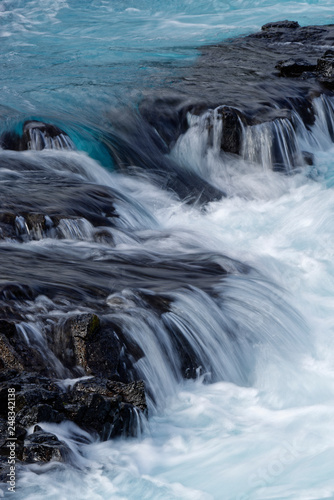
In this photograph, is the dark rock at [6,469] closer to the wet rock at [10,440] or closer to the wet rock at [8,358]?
the wet rock at [10,440]

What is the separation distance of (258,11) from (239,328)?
15.1 metres

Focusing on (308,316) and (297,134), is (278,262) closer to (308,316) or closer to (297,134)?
(308,316)

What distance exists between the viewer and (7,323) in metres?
4.54

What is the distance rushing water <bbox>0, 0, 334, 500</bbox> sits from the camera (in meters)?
4.14

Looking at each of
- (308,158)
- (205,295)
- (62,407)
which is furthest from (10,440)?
(308,158)

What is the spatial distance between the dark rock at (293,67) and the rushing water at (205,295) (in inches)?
48.1

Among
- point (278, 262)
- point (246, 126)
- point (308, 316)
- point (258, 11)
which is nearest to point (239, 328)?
point (308, 316)

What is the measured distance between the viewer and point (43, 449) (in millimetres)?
3852

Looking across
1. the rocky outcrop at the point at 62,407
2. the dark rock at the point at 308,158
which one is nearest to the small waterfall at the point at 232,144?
the dark rock at the point at 308,158

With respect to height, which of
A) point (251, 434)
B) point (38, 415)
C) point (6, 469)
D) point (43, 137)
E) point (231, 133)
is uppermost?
point (43, 137)

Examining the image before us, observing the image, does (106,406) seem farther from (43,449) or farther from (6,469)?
(6,469)

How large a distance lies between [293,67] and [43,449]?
31.2 ft

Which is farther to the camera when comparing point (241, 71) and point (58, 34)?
point (58, 34)

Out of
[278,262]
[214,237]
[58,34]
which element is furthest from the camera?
[58,34]
